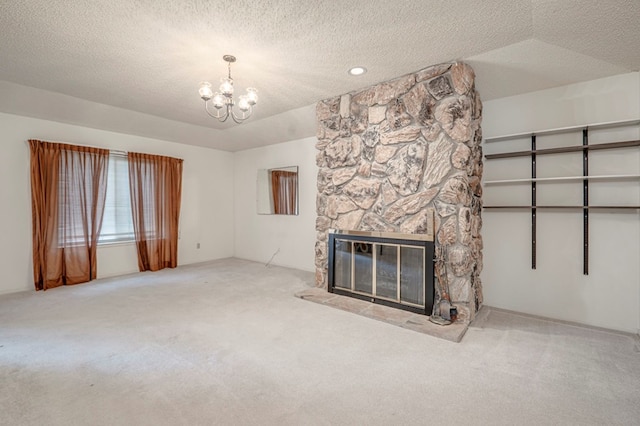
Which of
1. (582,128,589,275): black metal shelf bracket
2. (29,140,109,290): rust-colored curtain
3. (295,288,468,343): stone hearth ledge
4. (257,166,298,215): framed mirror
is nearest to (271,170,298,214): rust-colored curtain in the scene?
(257,166,298,215): framed mirror

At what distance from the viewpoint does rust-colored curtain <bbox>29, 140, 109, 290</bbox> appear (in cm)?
387

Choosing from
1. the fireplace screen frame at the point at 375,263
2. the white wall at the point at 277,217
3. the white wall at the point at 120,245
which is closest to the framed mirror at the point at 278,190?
the white wall at the point at 277,217

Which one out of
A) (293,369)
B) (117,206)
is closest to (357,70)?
(293,369)

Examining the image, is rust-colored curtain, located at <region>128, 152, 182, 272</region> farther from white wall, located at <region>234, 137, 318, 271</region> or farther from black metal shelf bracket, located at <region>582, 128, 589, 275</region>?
black metal shelf bracket, located at <region>582, 128, 589, 275</region>

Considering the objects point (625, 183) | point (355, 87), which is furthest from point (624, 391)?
point (355, 87)

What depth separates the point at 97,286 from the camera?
4062 millimetres

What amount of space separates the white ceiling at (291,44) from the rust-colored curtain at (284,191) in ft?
6.00

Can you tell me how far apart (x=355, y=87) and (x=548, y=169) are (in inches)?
87.8

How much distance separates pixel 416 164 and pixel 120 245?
468 cm

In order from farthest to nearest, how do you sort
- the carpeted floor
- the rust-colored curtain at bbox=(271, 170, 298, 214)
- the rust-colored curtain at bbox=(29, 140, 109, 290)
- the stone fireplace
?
the rust-colored curtain at bbox=(271, 170, 298, 214) → the rust-colored curtain at bbox=(29, 140, 109, 290) → the stone fireplace → the carpeted floor

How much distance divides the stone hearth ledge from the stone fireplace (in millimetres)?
285

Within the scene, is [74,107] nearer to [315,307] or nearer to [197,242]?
[197,242]

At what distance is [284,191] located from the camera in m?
5.40

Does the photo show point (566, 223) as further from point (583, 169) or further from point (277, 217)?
point (277, 217)
